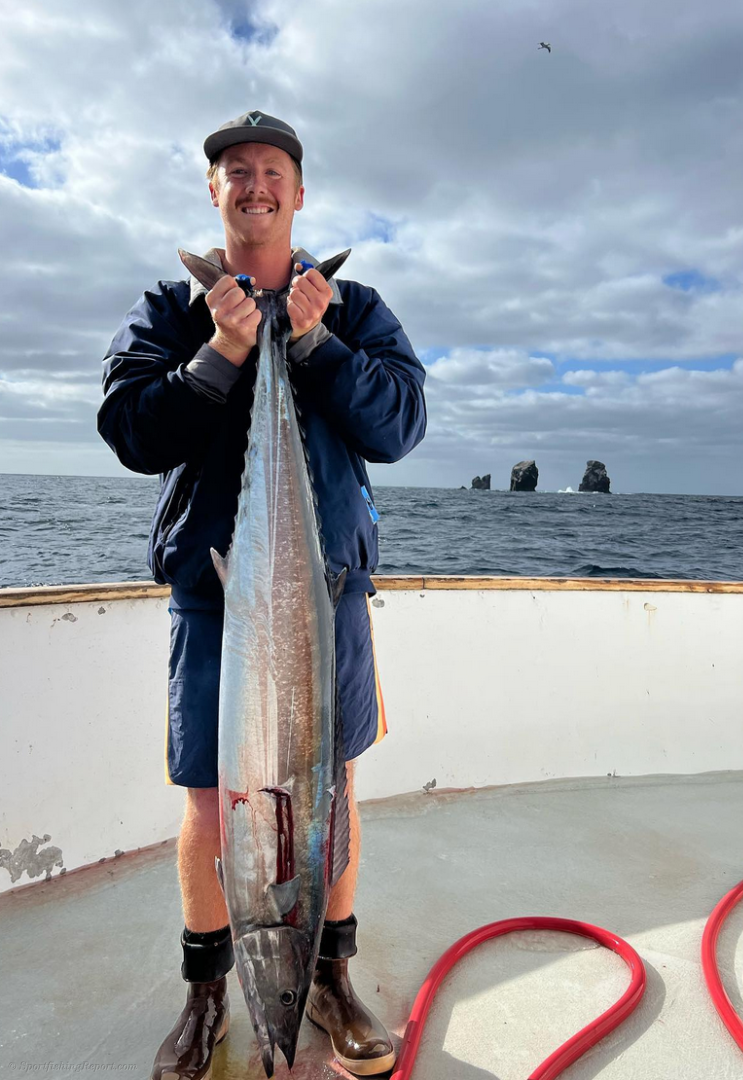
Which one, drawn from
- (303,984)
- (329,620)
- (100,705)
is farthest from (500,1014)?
(100,705)

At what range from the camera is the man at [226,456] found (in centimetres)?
161

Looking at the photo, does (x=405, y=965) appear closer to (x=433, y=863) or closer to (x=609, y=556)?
(x=433, y=863)

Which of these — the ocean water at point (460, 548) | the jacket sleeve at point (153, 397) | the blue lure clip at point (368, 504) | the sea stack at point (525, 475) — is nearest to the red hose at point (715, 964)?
the blue lure clip at point (368, 504)

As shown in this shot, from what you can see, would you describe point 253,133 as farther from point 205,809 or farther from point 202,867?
point 202,867

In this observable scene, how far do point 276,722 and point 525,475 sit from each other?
9888 centimetres

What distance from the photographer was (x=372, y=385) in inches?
63.8

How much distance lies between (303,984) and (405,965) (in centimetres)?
79

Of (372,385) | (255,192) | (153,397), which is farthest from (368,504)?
(255,192)

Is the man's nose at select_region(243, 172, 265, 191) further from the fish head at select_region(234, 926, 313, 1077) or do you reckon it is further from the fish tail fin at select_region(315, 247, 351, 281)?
the fish head at select_region(234, 926, 313, 1077)

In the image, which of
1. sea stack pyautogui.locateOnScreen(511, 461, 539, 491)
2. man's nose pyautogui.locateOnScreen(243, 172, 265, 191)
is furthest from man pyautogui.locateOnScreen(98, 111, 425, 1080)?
sea stack pyautogui.locateOnScreen(511, 461, 539, 491)

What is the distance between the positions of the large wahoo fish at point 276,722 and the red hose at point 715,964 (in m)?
1.10

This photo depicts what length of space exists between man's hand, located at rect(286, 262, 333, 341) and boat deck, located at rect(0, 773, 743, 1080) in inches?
66.8

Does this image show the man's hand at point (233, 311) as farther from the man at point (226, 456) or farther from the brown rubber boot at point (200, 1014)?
the brown rubber boot at point (200, 1014)

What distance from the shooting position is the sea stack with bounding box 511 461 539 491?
3831 inches
